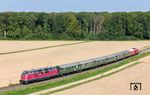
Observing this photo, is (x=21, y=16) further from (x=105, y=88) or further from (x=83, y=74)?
(x=105, y=88)

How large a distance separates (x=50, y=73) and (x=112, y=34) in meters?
118

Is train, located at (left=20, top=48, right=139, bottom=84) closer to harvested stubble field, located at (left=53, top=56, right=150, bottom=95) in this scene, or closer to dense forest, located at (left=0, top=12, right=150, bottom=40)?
harvested stubble field, located at (left=53, top=56, right=150, bottom=95)

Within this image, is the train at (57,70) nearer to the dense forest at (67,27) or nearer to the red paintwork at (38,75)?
the red paintwork at (38,75)

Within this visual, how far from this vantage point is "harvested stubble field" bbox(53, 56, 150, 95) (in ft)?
161

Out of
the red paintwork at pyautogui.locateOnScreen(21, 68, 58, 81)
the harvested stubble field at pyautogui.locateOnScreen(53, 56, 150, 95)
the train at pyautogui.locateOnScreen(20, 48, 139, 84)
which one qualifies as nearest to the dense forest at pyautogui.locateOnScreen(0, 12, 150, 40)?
the train at pyautogui.locateOnScreen(20, 48, 139, 84)

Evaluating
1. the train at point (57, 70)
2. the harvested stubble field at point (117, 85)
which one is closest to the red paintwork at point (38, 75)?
the train at point (57, 70)

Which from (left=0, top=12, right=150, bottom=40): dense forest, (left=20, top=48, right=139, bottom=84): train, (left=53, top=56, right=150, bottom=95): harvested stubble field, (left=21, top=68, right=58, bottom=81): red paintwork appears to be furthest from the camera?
(left=0, top=12, right=150, bottom=40): dense forest

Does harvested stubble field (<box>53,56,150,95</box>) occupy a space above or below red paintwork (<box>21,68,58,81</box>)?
below

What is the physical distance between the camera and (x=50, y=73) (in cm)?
Result: 6300

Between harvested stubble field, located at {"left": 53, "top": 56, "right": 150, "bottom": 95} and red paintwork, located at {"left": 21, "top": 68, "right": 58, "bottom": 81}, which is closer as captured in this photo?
harvested stubble field, located at {"left": 53, "top": 56, "right": 150, "bottom": 95}

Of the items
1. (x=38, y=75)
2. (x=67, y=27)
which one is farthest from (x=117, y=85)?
(x=67, y=27)

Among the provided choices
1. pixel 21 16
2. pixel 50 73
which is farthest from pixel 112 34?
pixel 50 73

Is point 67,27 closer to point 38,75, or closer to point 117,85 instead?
point 38,75

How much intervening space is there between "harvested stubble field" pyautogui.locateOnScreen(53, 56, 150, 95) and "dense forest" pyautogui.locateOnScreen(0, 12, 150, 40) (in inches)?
4167
